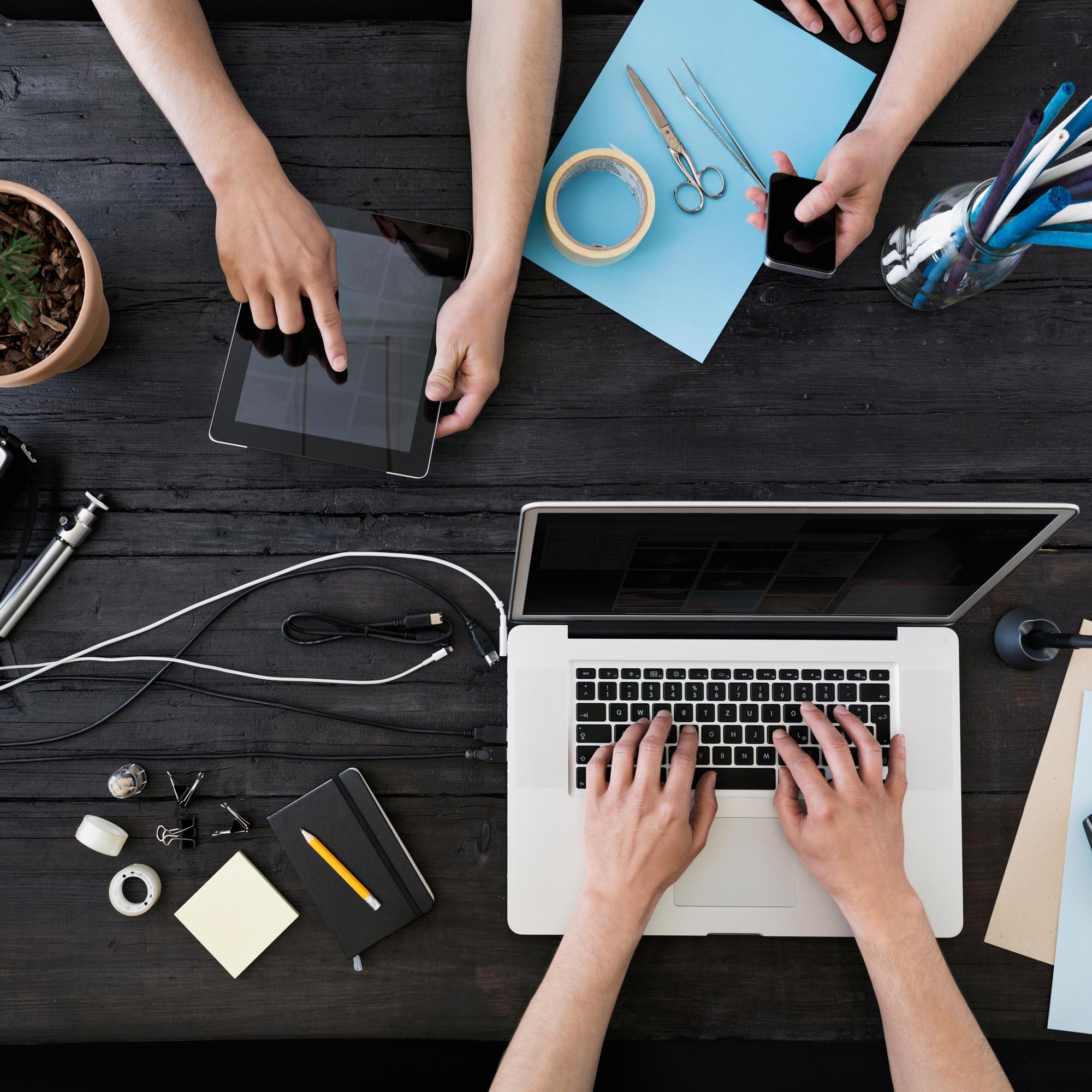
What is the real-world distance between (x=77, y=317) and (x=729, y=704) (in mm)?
829

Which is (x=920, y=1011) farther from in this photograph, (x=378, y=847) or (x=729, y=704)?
(x=378, y=847)

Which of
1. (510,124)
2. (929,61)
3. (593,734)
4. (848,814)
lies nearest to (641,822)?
(593,734)

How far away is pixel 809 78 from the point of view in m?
0.94

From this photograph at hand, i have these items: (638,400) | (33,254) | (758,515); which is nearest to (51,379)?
(33,254)

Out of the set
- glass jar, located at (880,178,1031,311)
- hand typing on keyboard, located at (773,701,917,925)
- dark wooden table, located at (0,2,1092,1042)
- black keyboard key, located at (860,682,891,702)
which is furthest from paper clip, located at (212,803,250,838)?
glass jar, located at (880,178,1031,311)

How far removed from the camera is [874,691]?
852 mm

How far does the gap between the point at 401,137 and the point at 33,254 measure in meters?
0.44

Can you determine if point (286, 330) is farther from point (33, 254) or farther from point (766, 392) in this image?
point (766, 392)

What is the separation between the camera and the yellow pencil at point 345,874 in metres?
0.83

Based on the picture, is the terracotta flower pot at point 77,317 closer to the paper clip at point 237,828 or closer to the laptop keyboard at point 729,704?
the paper clip at point 237,828

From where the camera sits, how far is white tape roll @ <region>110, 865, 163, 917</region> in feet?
2.72

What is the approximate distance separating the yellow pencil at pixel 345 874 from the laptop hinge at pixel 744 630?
356 millimetres

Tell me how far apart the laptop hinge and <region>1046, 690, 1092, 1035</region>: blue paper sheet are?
0.97ft

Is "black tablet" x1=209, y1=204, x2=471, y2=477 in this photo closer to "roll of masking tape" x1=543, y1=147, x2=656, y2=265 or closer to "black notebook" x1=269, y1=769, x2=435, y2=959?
"roll of masking tape" x1=543, y1=147, x2=656, y2=265
